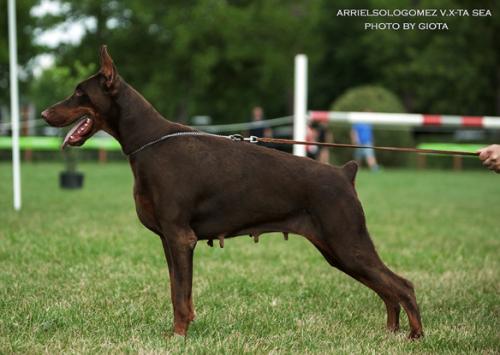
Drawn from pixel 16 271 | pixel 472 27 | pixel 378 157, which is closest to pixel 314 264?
pixel 16 271

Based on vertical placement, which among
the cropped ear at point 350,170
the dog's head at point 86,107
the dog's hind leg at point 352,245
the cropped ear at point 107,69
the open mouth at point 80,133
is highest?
the cropped ear at point 107,69

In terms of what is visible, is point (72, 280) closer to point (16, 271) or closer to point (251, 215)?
point (16, 271)

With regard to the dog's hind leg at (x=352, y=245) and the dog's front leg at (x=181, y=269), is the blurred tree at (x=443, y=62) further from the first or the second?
the dog's front leg at (x=181, y=269)

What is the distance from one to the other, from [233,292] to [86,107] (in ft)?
7.18

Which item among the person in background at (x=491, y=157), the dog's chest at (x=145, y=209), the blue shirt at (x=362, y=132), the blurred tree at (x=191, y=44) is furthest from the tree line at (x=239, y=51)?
the person in background at (x=491, y=157)

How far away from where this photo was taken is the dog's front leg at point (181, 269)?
13.1 ft

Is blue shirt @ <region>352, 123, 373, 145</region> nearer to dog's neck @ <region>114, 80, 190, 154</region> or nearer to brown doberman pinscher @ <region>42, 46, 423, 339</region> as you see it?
brown doberman pinscher @ <region>42, 46, 423, 339</region>

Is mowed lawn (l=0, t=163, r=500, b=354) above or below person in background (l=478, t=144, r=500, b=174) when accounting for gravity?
below

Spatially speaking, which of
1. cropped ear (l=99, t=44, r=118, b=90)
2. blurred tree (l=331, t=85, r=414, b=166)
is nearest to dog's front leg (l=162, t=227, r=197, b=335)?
cropped ear (l=99, t=44, r=118, b=90)

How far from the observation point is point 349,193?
4094 mm

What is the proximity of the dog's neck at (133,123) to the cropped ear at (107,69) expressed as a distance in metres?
0.08

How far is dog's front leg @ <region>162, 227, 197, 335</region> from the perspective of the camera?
401 centimetres

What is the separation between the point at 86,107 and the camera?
4047mm

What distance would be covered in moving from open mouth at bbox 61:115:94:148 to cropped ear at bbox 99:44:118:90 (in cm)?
25
